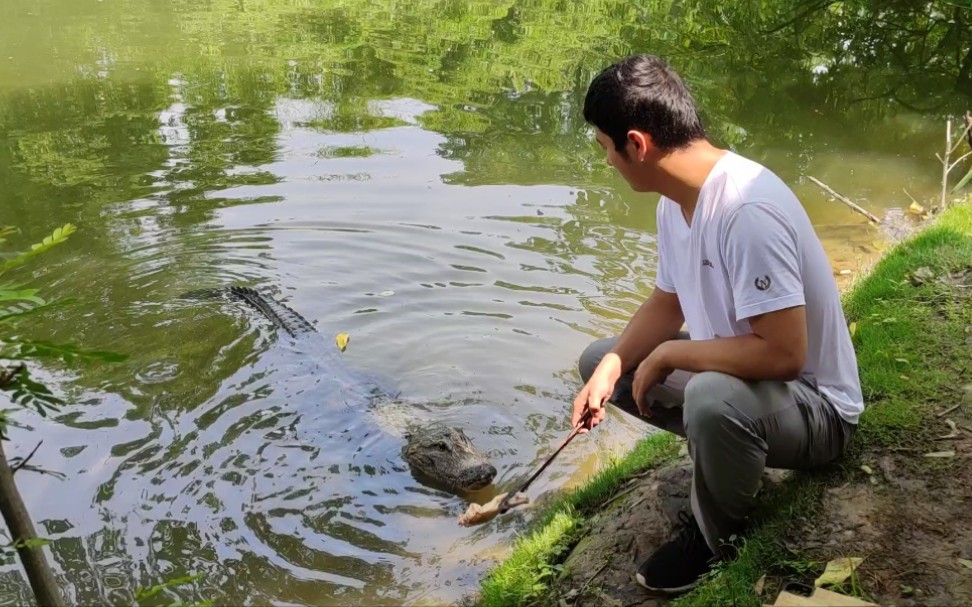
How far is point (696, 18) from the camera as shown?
614 inches

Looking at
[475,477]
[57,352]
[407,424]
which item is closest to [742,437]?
[57,352]

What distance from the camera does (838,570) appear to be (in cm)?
248

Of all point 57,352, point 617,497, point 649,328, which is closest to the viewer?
point 57,352

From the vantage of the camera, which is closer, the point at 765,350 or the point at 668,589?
the point at 765,350

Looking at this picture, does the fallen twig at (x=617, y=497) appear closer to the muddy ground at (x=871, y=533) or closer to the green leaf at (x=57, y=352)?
the muddy ground at (x=871, y=533)

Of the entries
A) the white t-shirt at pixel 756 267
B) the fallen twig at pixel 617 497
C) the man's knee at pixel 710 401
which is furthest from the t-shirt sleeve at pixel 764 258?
the fallen twig at pixel 617 497

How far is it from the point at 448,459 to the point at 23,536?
296cm

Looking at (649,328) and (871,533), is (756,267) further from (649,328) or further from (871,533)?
(871,533)

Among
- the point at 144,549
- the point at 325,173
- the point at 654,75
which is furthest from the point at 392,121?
the point at 654,75

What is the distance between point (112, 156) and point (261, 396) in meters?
4.88

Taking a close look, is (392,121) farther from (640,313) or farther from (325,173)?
(640,313)

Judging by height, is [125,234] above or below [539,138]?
below

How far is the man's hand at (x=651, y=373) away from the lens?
2.84 metres

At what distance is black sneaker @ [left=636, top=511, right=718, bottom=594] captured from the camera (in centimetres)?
282
